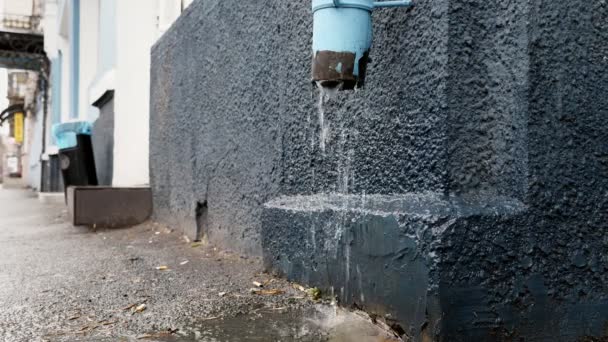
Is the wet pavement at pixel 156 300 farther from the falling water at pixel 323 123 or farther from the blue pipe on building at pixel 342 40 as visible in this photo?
the blue pipe on building at pixel 342 40

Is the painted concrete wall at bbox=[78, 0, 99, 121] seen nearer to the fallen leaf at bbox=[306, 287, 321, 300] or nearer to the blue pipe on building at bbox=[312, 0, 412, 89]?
the fallen leaf at bbox=[306, 287, 321, 300]

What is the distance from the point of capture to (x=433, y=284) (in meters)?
1.66

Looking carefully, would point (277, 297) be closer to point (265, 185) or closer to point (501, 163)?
point (265, 185)

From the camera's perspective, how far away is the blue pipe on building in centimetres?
185

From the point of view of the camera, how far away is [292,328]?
2.07 m

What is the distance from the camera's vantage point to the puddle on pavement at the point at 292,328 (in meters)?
1.95

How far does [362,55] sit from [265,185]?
1.33 m

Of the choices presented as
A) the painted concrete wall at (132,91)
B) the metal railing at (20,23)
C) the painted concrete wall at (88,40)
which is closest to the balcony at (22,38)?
the metal railing at (20,23)

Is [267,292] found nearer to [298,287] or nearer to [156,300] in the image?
[298,287]

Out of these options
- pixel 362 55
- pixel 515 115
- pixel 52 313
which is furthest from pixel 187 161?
pixel 515 115

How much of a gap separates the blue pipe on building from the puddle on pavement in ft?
2.65

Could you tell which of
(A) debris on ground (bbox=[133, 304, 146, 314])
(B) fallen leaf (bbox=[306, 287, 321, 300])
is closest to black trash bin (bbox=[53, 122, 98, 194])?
(A) debris on ground (bbox=[133, 304, 146, 314])

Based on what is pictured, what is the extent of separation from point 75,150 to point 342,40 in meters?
5.75

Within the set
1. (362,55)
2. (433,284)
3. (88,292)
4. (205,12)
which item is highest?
(205,12)
